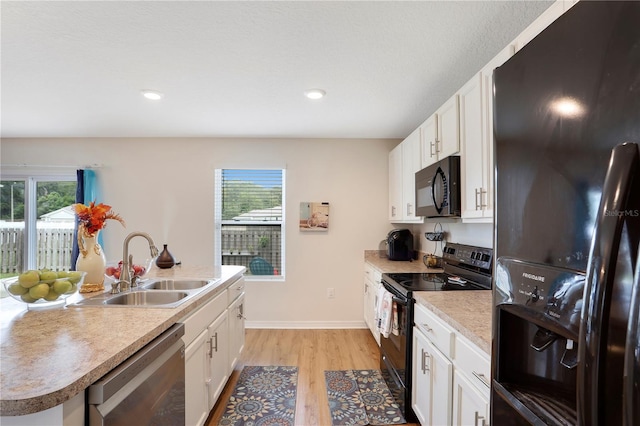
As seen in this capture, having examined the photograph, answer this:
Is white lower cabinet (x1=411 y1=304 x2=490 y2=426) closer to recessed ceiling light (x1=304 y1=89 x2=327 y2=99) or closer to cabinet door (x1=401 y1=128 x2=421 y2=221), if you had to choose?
cabinet door (x1=401 y1=128 x2=421 y2=221)

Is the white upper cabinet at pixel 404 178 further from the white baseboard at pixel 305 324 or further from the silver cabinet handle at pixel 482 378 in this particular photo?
the silver cabinet handle at pixel 482 378

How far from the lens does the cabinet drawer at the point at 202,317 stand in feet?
4.99

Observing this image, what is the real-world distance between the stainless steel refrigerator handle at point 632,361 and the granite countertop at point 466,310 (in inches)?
24.1

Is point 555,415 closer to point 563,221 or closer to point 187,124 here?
point 563,221

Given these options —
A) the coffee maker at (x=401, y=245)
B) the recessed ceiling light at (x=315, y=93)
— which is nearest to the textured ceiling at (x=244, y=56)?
the recessed ceiling light at (x=315, y=93)

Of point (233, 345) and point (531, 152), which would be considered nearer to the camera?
point (531, 152)

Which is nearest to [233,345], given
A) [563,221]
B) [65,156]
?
[563,221]

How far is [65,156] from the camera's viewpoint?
3.75m

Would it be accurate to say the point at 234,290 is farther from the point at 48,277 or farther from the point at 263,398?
the point at 48,277

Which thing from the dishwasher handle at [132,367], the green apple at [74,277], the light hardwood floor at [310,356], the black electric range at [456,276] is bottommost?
the light hardwood floor at [310,356]

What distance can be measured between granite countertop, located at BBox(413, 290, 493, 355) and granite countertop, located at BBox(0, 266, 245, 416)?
1236mm

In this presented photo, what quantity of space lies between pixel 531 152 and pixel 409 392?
5.80ft

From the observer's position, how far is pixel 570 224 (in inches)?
23.6

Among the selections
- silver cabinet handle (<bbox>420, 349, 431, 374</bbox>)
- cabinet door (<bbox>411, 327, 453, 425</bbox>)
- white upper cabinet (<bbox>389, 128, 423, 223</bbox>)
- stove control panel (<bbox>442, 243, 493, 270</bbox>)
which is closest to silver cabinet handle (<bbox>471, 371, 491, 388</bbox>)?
cabinet door (<bbox>411, 327, 453, 425</bbox>)
